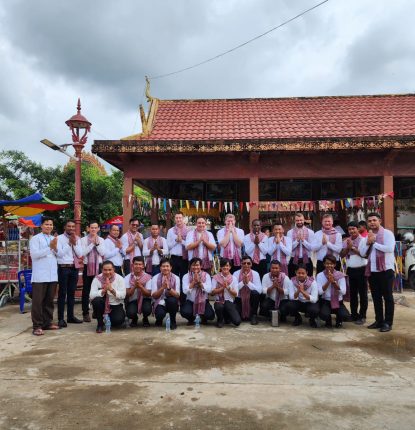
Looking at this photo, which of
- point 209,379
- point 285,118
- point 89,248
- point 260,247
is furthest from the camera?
point 285,118

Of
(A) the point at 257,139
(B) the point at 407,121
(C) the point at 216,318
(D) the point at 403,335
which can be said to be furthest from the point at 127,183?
(B) the point at 407,121

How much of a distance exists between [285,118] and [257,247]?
467 cm

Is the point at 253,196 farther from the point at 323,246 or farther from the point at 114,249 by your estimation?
the point at 114,249

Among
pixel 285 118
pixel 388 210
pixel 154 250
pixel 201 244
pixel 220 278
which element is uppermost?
pixel 285 118

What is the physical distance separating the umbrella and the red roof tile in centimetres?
266

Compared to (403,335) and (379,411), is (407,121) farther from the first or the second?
(379,411)

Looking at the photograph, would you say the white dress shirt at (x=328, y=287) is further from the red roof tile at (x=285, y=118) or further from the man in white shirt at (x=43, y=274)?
the man in white shirt at (x=43, y=274)

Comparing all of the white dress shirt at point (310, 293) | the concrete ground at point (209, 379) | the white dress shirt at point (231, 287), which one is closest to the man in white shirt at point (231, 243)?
the white dress shirt at point (231, 287)

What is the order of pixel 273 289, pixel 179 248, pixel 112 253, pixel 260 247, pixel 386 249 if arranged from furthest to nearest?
pixel 179 248 < pixel 260 247 < pixel 112 253 < pixel 273 289 < pixel 386 249

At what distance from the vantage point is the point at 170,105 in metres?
11.4

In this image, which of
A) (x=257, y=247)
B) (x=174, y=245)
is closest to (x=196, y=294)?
(x=174, y=245)

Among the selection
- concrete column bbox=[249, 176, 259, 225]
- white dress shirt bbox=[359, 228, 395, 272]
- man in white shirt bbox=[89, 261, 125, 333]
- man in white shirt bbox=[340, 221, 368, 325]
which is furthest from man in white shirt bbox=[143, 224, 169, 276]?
white dress shirt bbox=[359, 228, 395, 272]

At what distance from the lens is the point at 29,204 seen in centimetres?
888

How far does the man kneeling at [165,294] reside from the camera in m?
5.74
